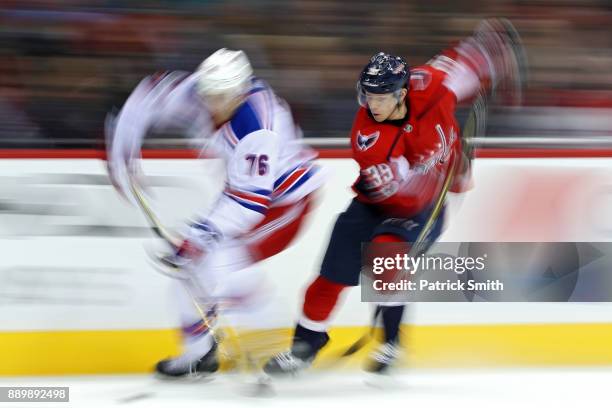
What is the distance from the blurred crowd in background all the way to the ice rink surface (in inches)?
35.5

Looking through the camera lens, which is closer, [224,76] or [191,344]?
[224,76]

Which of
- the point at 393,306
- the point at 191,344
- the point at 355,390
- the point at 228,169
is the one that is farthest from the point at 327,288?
the point at 228,169

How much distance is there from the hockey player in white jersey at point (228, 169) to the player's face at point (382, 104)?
0.30 metres

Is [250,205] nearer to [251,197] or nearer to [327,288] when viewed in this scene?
[251,197]

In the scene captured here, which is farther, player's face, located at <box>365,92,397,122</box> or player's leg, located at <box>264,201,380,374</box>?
player's leg, located at <box>264,201,380,374</box>

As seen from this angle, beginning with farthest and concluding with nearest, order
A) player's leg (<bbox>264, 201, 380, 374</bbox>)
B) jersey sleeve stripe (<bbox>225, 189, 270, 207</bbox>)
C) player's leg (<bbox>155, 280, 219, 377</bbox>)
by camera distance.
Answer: player's leg (<bbox>264, 201, 380, 374</bbox>) < player's leg (<bbox>155, 280, 219, 377</bbox>) < jersey sleeve stripe (<bbox>225, 189, 270, 207</bbox>)

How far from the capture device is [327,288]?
3.86m

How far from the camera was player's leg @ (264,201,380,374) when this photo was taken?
151 inches

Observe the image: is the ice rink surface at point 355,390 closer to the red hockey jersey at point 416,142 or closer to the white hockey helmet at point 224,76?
the red hockey jersey at point 416,142

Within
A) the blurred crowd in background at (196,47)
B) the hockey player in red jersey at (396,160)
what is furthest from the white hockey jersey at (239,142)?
the hockey player in red jersey at (396,160)

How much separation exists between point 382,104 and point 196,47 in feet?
2.61

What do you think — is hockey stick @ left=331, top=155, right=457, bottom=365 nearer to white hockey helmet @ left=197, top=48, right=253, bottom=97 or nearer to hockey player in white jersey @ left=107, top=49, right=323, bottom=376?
hockey player in white jersey @ left=107, top=49, right=323, bottom=376

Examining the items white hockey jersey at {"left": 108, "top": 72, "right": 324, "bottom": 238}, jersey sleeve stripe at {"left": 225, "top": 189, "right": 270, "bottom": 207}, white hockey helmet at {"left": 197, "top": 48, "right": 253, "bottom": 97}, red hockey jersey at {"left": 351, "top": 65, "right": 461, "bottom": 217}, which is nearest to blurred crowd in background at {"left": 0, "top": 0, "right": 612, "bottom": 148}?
white hockey jersey at {"left": 108, "top": 72, "right": 324, "bottom": 238}

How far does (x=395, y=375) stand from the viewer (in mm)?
3896
